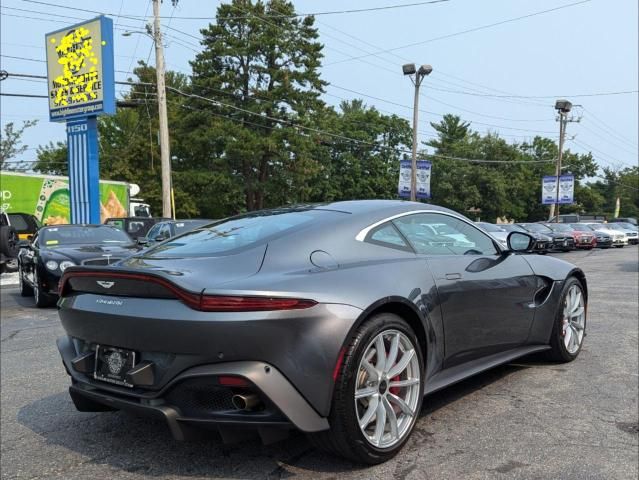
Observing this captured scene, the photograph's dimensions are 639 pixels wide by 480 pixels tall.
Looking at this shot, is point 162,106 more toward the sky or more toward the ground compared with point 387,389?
more toward the sky

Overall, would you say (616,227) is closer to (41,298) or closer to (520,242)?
(41,298)

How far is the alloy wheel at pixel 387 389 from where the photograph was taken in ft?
9.66

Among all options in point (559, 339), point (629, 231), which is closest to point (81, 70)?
point (559, 339)

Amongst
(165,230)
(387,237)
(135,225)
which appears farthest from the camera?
(135,225)

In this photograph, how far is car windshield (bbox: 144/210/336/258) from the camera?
3277 mm

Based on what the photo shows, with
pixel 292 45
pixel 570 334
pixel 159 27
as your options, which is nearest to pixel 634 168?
pixel 292 45

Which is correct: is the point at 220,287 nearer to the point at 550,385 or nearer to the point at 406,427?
the point at 406,427

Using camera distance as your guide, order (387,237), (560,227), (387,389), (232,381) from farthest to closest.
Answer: (560,227), (387,237), (387,389), (232,381)

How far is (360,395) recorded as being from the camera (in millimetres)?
2898

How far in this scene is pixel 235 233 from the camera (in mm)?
3553

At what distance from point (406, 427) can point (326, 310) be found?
0.91 m

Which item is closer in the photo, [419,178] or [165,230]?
[165,230]

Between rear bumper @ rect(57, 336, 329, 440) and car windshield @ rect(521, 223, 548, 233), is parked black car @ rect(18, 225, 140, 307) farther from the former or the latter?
car windshield @ rect(521, 223, 548, 233)

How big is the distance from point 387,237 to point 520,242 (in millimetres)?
1665
